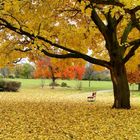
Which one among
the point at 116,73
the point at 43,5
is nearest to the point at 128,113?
the point at 116,73

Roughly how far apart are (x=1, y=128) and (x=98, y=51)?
47.7 feet

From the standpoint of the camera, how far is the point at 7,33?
2353cm

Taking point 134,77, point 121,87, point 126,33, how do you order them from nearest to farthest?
point 121,87 < point 126,33 < point 134,77

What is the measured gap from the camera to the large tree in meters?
19.3

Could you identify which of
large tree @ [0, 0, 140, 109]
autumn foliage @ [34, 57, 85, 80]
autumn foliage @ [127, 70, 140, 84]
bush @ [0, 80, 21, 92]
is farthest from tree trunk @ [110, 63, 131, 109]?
autumn foliage @ [34, 57, 85, 80]

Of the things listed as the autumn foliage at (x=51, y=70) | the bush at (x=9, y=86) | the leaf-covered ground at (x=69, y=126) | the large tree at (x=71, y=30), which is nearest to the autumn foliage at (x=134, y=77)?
the autumn foliage at (x=51, y=70)

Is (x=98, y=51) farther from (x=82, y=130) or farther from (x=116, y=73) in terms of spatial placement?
(x=82, y=130)

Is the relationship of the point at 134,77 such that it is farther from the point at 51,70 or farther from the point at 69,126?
the point at 69,126

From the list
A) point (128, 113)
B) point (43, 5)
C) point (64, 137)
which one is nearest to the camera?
point (64, 137)

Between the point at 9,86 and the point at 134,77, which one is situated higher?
the point at 134,77

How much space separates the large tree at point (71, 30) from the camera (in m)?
19.3

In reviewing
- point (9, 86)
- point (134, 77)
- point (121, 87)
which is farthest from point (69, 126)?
point (134, 77)

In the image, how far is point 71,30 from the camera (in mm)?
21844

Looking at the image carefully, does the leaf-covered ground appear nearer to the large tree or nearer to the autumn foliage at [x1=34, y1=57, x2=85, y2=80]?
the large tree
